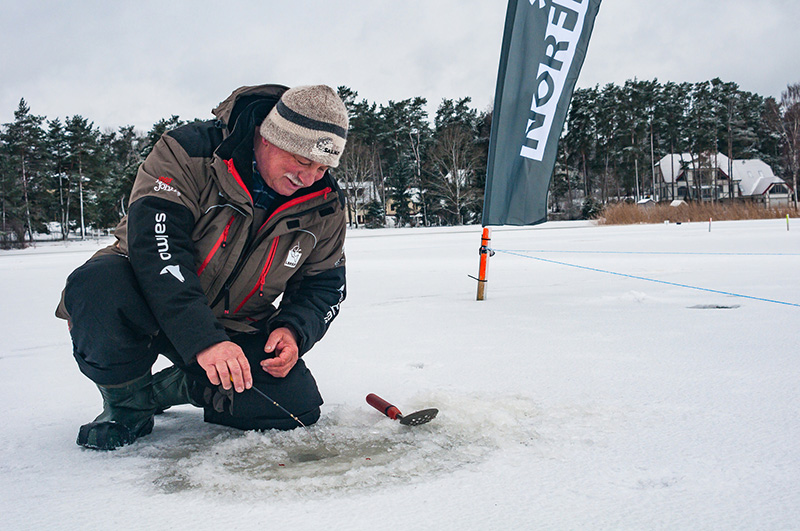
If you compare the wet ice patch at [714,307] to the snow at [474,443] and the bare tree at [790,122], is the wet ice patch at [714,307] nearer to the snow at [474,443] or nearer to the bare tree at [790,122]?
the snow at [474,443]

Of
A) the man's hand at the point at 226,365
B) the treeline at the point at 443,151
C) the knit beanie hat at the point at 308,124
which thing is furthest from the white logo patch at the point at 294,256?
the treeline at the point at 443,151

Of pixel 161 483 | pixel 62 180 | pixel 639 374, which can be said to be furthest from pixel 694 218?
pixel 62 180

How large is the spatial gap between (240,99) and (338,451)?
100 cm

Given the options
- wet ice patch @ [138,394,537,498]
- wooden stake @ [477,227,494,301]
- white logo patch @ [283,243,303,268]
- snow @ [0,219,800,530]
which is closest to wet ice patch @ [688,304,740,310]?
snow @ [0,219,800,530]

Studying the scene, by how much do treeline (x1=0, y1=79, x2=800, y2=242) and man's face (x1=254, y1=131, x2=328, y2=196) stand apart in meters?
31.2

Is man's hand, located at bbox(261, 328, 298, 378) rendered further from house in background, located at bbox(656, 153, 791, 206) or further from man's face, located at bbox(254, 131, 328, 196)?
house in background, located at bbox(656, 153, 791, 206)

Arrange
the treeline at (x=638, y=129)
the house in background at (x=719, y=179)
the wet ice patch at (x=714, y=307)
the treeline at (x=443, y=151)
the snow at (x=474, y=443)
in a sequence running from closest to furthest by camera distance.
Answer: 1. the snow at (x=474, y=443)
2. the wet ice patch at (x=714, y=307)
3. the treeline at (x=443, y=151)
4. the treeline at (x=638, y=129)
5. the house in background at (x=719, y=179)

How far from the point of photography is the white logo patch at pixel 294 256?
1.55 metres

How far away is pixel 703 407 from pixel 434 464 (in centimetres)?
82

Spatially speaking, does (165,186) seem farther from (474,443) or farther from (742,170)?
(742,170)

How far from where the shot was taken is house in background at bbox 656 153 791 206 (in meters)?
45.9

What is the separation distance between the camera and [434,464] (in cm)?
121

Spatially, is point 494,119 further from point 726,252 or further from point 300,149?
point 726,252

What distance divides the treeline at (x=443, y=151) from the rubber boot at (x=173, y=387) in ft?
102
